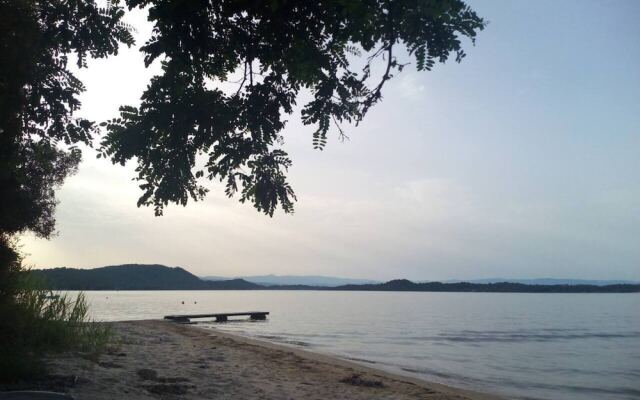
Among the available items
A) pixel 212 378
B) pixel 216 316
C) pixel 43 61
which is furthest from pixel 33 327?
pixel 216 316

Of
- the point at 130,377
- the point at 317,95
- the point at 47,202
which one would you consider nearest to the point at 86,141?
the point at 317,95

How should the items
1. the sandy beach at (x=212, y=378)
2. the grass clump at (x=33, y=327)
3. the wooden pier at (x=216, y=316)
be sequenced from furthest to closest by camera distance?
1. the wooden pier at (x=216, y=316)
2. the sandy beach at (x=212, y=378)
3. the grass clump at (x=33, y=327)

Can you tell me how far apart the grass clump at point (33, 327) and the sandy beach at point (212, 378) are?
1.46 ft

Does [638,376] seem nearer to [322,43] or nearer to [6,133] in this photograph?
[322,43]

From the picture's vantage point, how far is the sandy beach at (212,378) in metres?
8.46

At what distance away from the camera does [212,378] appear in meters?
11.1

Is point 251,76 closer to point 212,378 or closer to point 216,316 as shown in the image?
point 212,378

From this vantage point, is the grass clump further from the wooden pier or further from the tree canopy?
the wooden pier

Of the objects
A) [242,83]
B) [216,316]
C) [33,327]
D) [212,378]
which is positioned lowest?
[216,316]

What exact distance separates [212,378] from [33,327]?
4.03 m

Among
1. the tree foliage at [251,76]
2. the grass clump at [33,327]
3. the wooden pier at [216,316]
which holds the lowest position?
the wooden pier at [216,316]

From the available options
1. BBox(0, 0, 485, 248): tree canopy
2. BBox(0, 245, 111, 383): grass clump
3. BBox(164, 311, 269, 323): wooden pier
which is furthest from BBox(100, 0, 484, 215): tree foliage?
BBox(164, 311, 269, 323): wooden pier

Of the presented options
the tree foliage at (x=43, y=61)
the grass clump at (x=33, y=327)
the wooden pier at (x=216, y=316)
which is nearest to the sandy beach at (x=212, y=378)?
the grass clump at (x=33, y=327)

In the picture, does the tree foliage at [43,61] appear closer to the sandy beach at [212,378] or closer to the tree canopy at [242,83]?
the tree canopy at [242,83]
